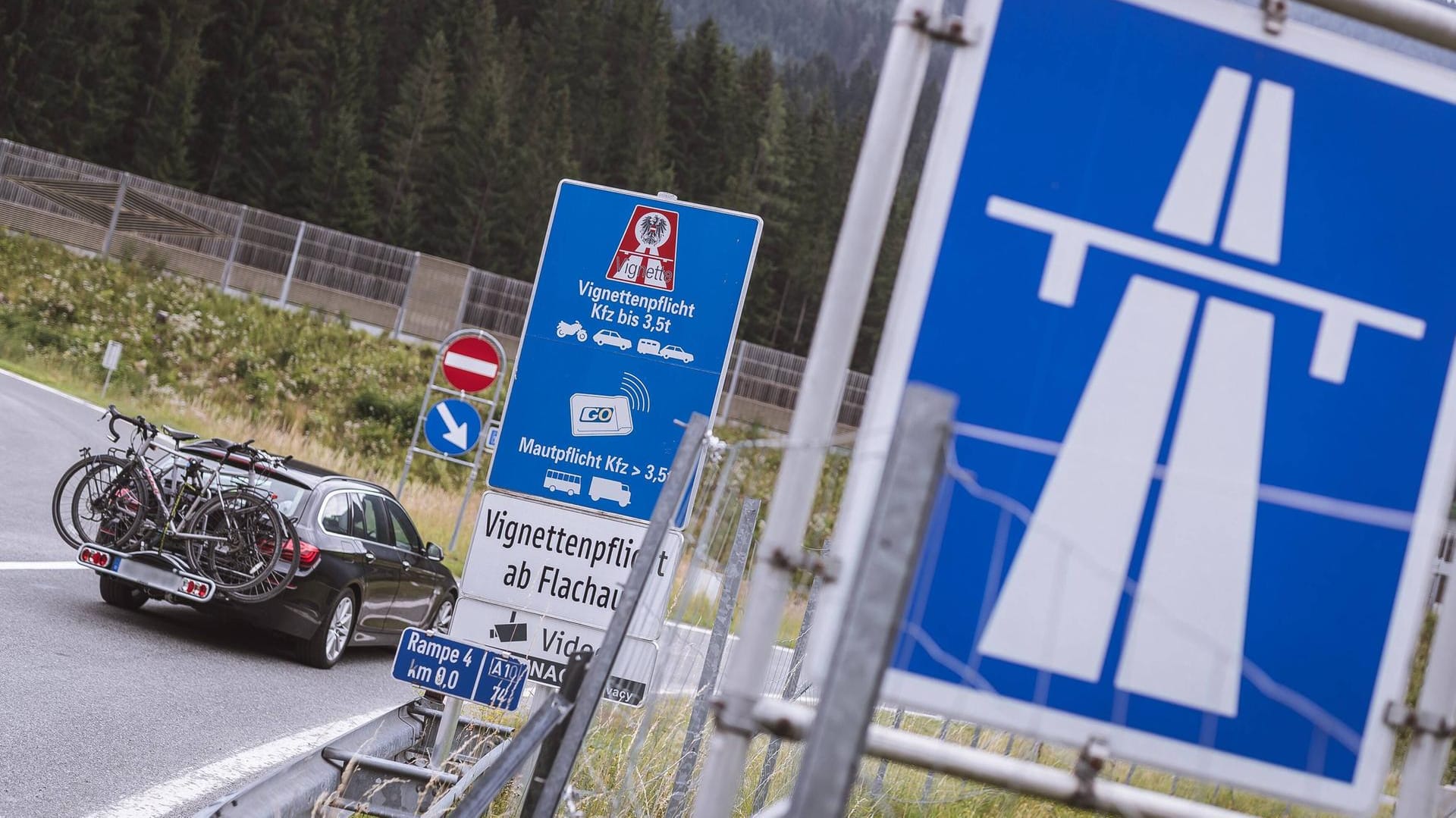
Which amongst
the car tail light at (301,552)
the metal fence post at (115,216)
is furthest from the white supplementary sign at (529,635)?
the metal fence post at (115,216)

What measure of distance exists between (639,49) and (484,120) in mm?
17803

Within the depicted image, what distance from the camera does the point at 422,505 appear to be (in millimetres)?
23078

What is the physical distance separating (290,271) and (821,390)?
4260 centimetres

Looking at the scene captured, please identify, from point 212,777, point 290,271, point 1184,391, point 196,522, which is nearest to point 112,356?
point 196,522

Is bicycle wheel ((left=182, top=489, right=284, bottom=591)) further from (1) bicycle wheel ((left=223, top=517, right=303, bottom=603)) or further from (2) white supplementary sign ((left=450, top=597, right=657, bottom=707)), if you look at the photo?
(2) white supplementary sign ((left=450, top=597, right=657, bottom=707))

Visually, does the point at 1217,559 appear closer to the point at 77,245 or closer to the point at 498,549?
the point at 498,549

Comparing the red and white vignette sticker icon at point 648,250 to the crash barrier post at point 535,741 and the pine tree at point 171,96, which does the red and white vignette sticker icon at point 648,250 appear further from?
the pine tree at point 171,96

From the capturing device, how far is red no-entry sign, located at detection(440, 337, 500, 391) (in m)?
17.5

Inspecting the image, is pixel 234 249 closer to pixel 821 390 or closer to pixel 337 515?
pixel 337 515

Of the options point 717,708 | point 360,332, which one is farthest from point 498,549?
point 360,332

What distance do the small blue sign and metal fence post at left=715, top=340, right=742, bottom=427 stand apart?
25.1m

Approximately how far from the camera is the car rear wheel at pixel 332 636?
11.0m

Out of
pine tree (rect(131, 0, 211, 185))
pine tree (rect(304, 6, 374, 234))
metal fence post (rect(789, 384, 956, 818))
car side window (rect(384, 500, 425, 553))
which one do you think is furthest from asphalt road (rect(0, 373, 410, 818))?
pine tree (rect(304, 6, 374, 234))

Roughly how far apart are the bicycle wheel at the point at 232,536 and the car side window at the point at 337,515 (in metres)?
0.65
